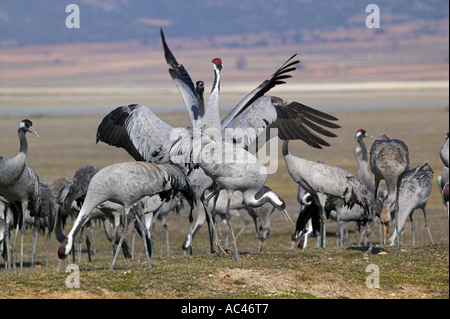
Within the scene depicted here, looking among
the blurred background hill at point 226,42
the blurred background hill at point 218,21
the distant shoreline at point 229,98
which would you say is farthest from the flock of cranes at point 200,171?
the blurred background hill at point 218,21

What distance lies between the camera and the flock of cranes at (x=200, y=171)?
26.9 feet

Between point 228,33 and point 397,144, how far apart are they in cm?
14657

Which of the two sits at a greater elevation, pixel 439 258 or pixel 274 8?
pixel 274 8

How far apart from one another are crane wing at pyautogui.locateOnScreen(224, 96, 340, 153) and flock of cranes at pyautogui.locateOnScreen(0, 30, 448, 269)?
0.01 metres

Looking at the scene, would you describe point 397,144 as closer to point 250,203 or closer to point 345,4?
point 250,203

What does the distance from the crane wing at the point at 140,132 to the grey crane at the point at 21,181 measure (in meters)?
1.03

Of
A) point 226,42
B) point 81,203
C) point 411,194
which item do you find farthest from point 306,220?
point 226,42

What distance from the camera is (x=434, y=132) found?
106 feet

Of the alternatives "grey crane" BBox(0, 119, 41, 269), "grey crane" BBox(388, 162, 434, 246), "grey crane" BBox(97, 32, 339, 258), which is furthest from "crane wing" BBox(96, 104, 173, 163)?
"grey crane" BBox(388, 162, 434, 246)

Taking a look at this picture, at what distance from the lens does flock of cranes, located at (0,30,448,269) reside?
821 cm

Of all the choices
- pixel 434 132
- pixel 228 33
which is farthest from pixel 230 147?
pixel 228 33

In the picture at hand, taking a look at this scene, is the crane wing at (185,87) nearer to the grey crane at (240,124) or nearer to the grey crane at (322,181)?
the grey crane at (240,124)

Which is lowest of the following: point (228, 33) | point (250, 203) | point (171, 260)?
point (171, 260)
